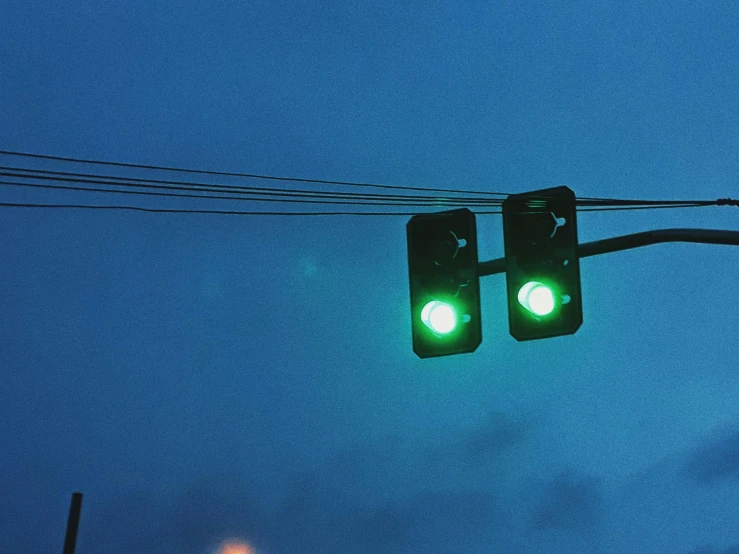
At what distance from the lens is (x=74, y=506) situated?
14109mm

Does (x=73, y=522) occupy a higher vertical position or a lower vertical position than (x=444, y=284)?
higher

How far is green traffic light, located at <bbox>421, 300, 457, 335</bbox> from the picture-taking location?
21.2 feet

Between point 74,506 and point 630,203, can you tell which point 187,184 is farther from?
point 74,506

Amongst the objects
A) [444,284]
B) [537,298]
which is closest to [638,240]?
[537,298]

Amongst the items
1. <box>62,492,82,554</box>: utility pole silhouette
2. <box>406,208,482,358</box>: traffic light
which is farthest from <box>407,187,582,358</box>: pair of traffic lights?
<box>62,492,82,554</box>: utility pole silhouette

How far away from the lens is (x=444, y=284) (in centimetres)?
656

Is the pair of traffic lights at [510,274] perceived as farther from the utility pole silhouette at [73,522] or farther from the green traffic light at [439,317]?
the utility pole silhouette at [73,522]

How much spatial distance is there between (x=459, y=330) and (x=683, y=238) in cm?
166

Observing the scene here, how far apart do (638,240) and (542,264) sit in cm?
71

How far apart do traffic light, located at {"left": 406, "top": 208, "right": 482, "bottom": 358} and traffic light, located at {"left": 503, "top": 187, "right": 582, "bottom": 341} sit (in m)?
0.27

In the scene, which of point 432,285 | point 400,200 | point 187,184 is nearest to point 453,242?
point 432,285

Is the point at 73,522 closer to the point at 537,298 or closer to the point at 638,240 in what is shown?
the point at 537,298

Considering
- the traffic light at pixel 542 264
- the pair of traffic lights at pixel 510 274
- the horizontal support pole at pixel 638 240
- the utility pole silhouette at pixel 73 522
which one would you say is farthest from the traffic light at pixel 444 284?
the utility pole silhouette at pixel 73 522

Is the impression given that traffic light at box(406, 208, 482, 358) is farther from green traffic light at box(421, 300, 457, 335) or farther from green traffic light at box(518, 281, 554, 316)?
green traffic light at box(518, 281, 554, 316)
